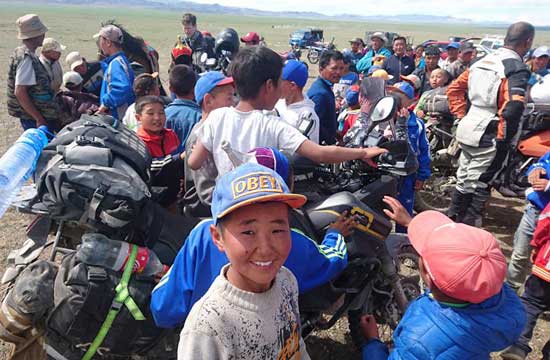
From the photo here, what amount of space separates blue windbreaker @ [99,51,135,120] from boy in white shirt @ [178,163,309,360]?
3.77m

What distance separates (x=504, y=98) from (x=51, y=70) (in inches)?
202

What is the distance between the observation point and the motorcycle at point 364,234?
266 cm

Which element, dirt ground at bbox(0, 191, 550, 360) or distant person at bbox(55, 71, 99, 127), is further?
distant person at bbox(55, 71, 99, 127)

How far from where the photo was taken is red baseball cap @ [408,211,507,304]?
5.58ft

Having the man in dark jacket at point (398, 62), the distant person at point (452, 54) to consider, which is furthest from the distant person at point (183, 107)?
the distant person at point (452, 54)

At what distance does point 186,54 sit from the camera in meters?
8.16

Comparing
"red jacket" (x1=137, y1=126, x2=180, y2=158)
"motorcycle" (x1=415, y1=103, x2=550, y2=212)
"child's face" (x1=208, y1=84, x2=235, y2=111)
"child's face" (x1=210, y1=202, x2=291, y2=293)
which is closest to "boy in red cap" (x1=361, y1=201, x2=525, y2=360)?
"child's face" (x1=210, y1=202, x2=291, y2=293)

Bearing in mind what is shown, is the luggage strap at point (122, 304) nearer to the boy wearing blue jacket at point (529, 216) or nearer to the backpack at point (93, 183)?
the backpack at point (93, 183)

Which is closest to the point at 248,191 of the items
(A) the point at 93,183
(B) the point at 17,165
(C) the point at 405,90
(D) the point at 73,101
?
(A) the point at 93,183

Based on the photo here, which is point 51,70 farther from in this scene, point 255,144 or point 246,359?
point 246,359

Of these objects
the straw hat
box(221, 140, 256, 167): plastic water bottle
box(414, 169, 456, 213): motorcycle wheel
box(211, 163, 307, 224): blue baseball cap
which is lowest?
box(414, 169, 456, 213): motorcycle wheel

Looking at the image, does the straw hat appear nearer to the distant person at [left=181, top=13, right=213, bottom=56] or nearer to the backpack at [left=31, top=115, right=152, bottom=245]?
the backpack at [left=31, top=115, right=152, bottom=245]

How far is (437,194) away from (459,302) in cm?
478

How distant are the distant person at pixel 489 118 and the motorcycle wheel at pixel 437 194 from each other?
0.78 meters
